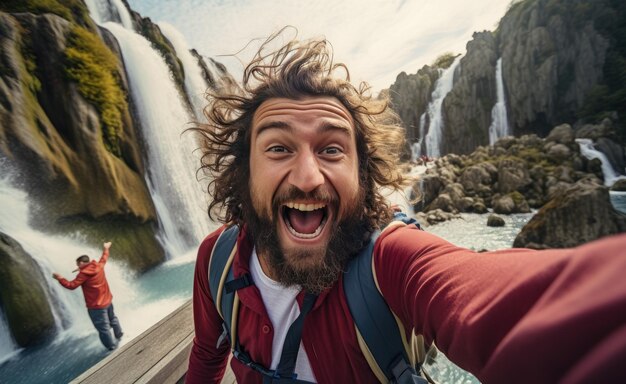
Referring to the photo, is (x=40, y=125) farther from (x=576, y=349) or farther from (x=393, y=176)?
(x=576, y=349)

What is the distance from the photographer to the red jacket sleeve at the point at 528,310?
32 cm

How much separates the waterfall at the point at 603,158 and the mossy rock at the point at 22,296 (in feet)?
81.7

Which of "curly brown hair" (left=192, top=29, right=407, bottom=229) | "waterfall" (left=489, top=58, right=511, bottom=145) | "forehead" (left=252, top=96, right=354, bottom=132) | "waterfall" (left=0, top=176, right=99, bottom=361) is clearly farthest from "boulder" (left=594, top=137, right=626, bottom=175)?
"waterfall" (left=0, top=176, right=99, bottom=361)

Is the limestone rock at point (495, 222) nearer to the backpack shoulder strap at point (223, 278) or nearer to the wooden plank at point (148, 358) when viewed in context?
the wooden plank at point (148, 358)

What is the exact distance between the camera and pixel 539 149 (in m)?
18.4

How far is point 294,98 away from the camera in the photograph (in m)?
1.65

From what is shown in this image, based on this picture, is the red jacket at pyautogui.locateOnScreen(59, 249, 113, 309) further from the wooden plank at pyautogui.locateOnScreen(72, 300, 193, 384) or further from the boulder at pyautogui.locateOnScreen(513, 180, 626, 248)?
the boulder at pyautogui.locateOnScreen(513, 180, 626, 248)

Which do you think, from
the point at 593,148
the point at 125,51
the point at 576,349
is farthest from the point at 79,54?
the point at 593,148

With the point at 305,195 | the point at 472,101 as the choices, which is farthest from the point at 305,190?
the point at 472,101

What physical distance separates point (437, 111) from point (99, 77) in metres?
33.9

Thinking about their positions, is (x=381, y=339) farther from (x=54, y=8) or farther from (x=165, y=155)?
Result: (x=54, y=8)

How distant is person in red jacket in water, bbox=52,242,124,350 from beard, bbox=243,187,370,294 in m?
4.36

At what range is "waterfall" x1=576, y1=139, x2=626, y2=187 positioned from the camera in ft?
53.9

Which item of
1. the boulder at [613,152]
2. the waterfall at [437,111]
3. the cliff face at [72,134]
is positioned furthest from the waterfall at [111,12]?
the waterfall at [437,111]
